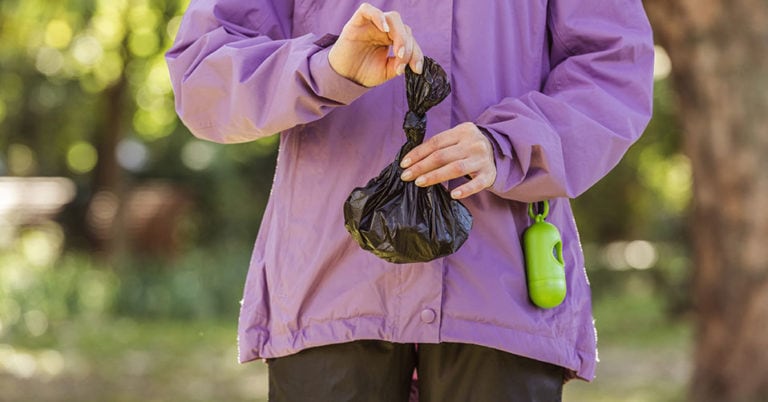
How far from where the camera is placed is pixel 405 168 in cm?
200

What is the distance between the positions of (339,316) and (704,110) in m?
5.58

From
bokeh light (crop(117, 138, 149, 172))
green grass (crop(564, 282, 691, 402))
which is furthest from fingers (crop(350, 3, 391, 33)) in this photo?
bokeh light (crop(117, 138, 149, 172))

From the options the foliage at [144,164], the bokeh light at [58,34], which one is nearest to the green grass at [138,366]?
the foliage at [144,164]

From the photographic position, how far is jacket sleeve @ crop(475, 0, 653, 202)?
2.06 metres

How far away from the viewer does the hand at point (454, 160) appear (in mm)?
1954

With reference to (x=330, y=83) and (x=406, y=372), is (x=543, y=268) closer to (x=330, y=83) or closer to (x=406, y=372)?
(x=406, y=372)

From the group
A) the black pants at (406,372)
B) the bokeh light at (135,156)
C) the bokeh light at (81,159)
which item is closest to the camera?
the black pants at (406,372)

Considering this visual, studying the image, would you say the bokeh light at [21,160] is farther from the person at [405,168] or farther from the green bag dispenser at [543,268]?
the green bag dispenser at [543,268]

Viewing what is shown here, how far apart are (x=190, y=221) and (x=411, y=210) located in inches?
659

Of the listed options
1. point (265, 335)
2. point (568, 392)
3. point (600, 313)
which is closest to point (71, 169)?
point (600, 313)

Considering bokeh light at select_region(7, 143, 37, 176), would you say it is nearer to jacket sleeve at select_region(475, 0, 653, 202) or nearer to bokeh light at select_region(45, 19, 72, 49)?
bokeh light at select_region(45, 19, 72, 49)

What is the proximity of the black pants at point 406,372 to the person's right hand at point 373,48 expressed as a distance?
0.50 m

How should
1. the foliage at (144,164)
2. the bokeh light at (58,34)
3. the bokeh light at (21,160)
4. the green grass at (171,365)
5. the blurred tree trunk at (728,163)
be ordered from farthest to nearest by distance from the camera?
the bokeh light at (21,160), the bokeh light at (58,34), the foliage at (144,164), the green grass at (171,365), the blurred tree trunk at (728,163)

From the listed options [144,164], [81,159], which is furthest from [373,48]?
[81,159]
